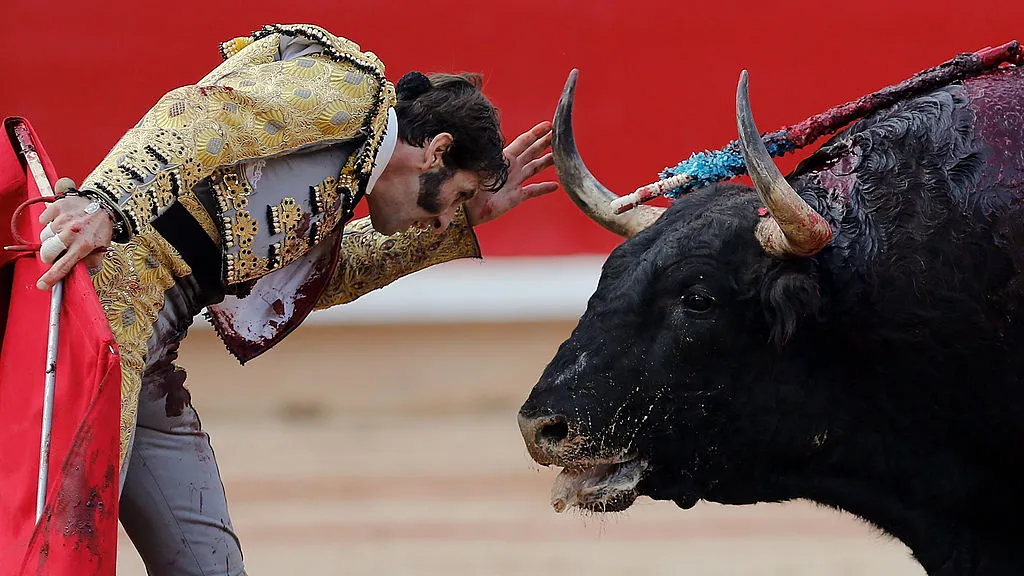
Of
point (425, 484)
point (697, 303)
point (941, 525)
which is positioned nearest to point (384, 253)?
point (697, 303)

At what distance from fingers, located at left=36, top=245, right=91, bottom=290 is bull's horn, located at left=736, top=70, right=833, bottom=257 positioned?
39.7 inches

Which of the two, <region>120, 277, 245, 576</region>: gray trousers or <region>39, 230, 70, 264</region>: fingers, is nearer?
<region>39, 230, 70, 264</region>: fingers

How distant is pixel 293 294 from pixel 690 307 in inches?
30.7

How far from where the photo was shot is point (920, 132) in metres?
2.52

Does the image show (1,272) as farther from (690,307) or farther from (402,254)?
(690,307)

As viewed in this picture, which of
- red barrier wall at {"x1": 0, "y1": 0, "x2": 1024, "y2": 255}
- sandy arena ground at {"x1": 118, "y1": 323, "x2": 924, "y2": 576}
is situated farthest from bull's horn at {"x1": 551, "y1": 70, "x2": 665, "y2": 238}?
red barrier wall at {"x1": 0, "y1": 0, "x2": 1024, "y2": 255}

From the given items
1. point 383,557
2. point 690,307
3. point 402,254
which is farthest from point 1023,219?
point 383,557

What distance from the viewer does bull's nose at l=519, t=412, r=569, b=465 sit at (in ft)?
8.03

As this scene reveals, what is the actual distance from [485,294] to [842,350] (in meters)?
3.44

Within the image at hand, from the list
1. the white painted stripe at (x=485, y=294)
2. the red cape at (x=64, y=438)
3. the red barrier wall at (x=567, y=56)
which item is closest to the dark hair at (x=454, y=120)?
the red cape at (x=64, y=438)

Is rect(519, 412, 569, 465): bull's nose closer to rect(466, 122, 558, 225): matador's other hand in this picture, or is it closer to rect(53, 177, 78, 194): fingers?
rect(466, 122, 558, 225): matador's other hand

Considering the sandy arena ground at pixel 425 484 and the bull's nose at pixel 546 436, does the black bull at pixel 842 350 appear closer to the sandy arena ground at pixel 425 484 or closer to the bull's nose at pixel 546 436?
the bull's nose at pixel 546 436

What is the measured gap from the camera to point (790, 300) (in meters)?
2.40

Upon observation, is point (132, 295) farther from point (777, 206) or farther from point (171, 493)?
point (777, 206)
